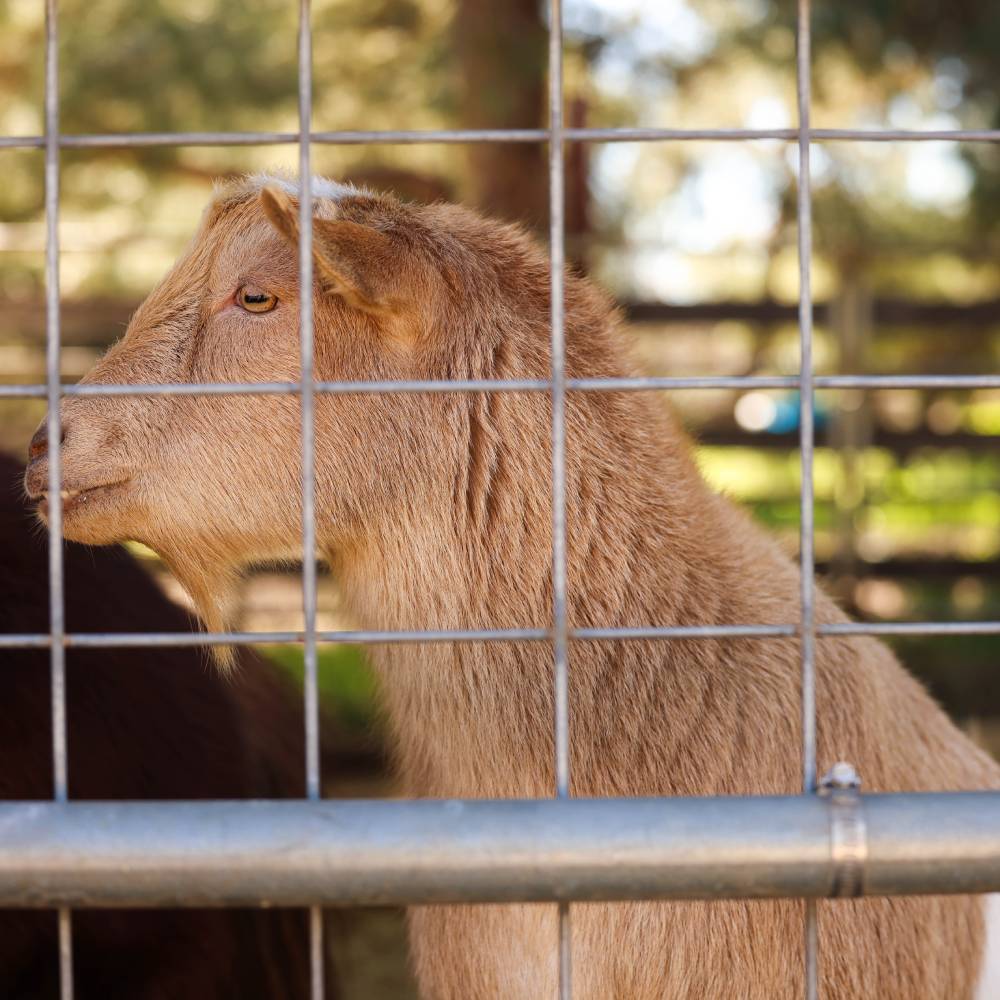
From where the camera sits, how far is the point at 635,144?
34.6 ft

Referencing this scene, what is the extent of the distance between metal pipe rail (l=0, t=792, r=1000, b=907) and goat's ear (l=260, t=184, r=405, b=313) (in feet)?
3.13

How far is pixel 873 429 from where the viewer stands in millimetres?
9016

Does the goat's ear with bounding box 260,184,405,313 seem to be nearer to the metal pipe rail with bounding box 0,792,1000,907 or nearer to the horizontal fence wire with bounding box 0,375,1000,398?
the horizontal fence wire with bounding box 0,375,1000,398

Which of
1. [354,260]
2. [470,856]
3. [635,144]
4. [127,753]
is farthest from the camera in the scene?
[635,144]

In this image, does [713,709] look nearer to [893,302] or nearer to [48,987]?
[48,987]

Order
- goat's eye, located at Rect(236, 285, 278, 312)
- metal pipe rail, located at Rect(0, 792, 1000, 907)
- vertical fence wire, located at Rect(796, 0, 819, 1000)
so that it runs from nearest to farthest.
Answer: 1. metal pipe rail, located at Rect(0, 792, 1000, 907)
2. vertical fence wire, located at Rect(796, 0, 819, 1000)
3. goat's eye, located at Rect(236, 285, 278, 312)

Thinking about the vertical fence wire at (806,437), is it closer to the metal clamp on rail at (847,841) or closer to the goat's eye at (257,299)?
the metal clamp on rail at (847,841)

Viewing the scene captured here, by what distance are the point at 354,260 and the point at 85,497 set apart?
683mm

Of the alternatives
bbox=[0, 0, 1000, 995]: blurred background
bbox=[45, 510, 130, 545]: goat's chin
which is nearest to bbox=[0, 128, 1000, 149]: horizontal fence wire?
bbox=[45, 510, 130, 545]: goat's chin

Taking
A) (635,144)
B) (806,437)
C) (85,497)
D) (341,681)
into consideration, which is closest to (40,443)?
(85,497)

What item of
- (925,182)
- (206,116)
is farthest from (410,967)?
(925,182)

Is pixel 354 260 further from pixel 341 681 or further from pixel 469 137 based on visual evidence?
pixel 341 681

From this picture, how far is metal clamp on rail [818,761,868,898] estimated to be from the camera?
1.48 meters

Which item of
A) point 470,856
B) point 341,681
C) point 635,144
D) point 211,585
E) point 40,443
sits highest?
point 635,144
